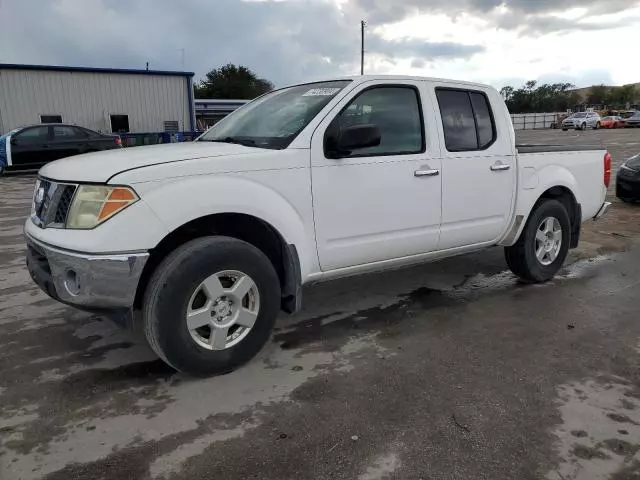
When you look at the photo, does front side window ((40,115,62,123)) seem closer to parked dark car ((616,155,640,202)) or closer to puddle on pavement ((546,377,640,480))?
parked dark car ((616,155,640,202))

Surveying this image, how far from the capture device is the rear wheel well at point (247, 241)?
320 centimetres

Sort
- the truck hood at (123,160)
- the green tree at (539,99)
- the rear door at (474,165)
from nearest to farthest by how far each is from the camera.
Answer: the truck hood at (123,160)
the rear door at (474,165)
the green tree at (539,99)

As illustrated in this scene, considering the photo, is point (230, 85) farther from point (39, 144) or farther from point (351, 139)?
point (351, 139)

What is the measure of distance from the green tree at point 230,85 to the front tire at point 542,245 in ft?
188

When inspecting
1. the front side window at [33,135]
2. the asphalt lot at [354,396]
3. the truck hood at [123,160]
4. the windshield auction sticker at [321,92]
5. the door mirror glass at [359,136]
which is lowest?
the asphalt lot at [354,396]

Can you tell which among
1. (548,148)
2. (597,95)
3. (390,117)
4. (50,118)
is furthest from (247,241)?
(597,95)

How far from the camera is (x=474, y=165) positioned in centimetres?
439

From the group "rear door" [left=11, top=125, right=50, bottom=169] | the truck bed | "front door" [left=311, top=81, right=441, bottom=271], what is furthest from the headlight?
"rear door" [left=11, top=125, right=50, bottom=169]

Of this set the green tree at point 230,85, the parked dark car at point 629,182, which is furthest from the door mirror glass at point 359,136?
the green tree at point 230,85

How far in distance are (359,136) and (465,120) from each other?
4.96 ft

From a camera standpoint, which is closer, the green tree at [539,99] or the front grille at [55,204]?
the front grille at [55,204]

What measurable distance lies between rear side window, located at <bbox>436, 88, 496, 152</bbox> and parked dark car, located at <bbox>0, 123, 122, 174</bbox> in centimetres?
1428

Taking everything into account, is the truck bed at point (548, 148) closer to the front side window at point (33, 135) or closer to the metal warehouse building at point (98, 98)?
the front side window at point (33, 135)

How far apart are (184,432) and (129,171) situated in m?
1.42
